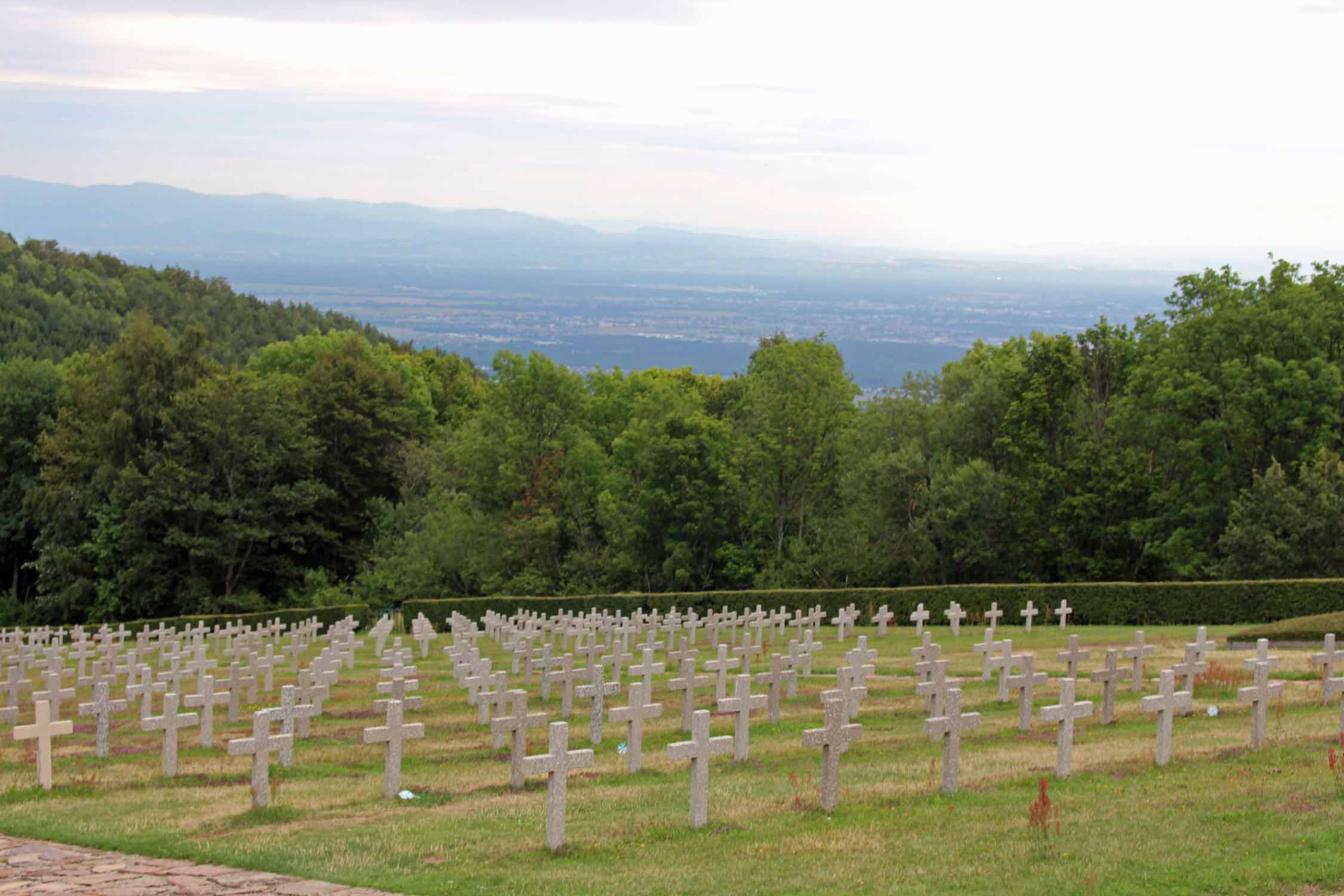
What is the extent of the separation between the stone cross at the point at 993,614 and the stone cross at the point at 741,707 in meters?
18.3

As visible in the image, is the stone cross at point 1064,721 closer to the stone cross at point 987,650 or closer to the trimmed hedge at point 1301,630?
the stone cross at point 987,650

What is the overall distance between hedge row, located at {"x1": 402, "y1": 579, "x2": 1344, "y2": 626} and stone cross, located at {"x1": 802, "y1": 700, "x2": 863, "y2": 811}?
995 inches

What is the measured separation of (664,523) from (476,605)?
1344 centimetres

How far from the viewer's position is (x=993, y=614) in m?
32.6

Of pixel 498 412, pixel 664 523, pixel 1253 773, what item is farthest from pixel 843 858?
pixel 498 412

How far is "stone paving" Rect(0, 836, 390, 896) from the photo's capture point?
9.69m

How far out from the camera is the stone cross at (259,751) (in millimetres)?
12820

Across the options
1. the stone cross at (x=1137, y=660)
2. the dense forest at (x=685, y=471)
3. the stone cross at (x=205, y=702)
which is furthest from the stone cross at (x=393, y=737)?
the dense forest at (x=685, y=471)

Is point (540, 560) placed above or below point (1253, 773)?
below

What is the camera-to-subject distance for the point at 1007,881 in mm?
9391

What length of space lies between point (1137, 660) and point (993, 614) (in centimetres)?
1293

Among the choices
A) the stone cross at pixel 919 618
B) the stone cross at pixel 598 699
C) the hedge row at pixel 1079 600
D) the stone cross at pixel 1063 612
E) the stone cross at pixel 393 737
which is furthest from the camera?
the hedge row at pixel 1079 600

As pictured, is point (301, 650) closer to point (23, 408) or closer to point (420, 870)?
point (420, 870)

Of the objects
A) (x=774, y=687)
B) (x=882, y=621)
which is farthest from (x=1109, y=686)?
(x=882, y=621)
